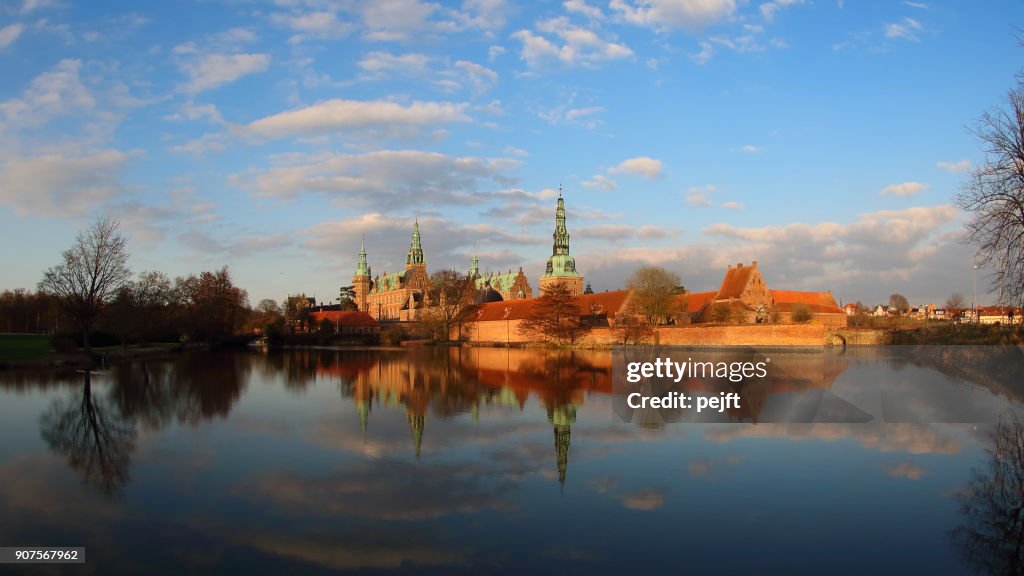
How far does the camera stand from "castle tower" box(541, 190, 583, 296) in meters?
76.7

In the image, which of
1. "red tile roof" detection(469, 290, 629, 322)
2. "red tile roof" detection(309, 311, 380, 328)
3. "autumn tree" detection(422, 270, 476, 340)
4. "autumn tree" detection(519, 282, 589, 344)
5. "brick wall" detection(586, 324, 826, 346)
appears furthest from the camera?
"red tile roof" detection(309, 311, 380, 328)

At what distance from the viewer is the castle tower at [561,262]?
76688 mm

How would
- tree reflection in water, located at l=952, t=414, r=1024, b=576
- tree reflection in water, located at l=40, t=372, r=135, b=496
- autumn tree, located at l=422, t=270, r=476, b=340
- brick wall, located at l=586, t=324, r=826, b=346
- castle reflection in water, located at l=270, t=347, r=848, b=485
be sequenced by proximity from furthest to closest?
1. autumn tree, located at l=422, t=270, r=476, b=340
2. brick wall, located at l=586, t=324, r=826, b=346
3. castle reflection in water, located at l=270, t=347, r=848, b=485
4. tree reflection in water, located at l=40, t=372, r=135, b=496
5. tree reflection in water, located at l=952, t=414, r=1024, b=576

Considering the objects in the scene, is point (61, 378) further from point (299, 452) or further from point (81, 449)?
point (299, 452)

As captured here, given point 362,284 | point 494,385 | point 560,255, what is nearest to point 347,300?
point 362,284

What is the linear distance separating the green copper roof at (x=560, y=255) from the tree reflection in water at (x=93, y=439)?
62467 mm

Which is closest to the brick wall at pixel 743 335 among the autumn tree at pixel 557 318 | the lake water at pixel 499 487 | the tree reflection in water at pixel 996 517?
the autumn tree at pixel 557 318

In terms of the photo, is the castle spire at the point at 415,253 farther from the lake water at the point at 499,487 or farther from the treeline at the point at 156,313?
the lake water at the point at 499,487

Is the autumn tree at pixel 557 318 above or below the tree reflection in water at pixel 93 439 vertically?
above

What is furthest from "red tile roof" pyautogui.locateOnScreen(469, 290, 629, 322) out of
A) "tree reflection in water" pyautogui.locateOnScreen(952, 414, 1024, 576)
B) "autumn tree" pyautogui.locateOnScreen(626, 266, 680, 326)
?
"tree reflection in water" pyautogui.locateOnScreen(952, 414, 1024, 576)

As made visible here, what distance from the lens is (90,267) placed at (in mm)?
30266

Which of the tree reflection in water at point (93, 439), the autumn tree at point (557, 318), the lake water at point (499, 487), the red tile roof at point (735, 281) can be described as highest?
the red tile roof at point (735, 281)

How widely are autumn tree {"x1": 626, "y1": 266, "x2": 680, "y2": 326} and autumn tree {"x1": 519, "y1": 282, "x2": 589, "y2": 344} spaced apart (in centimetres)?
497

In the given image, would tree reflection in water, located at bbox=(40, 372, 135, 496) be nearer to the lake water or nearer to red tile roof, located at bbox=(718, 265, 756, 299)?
the lake water
